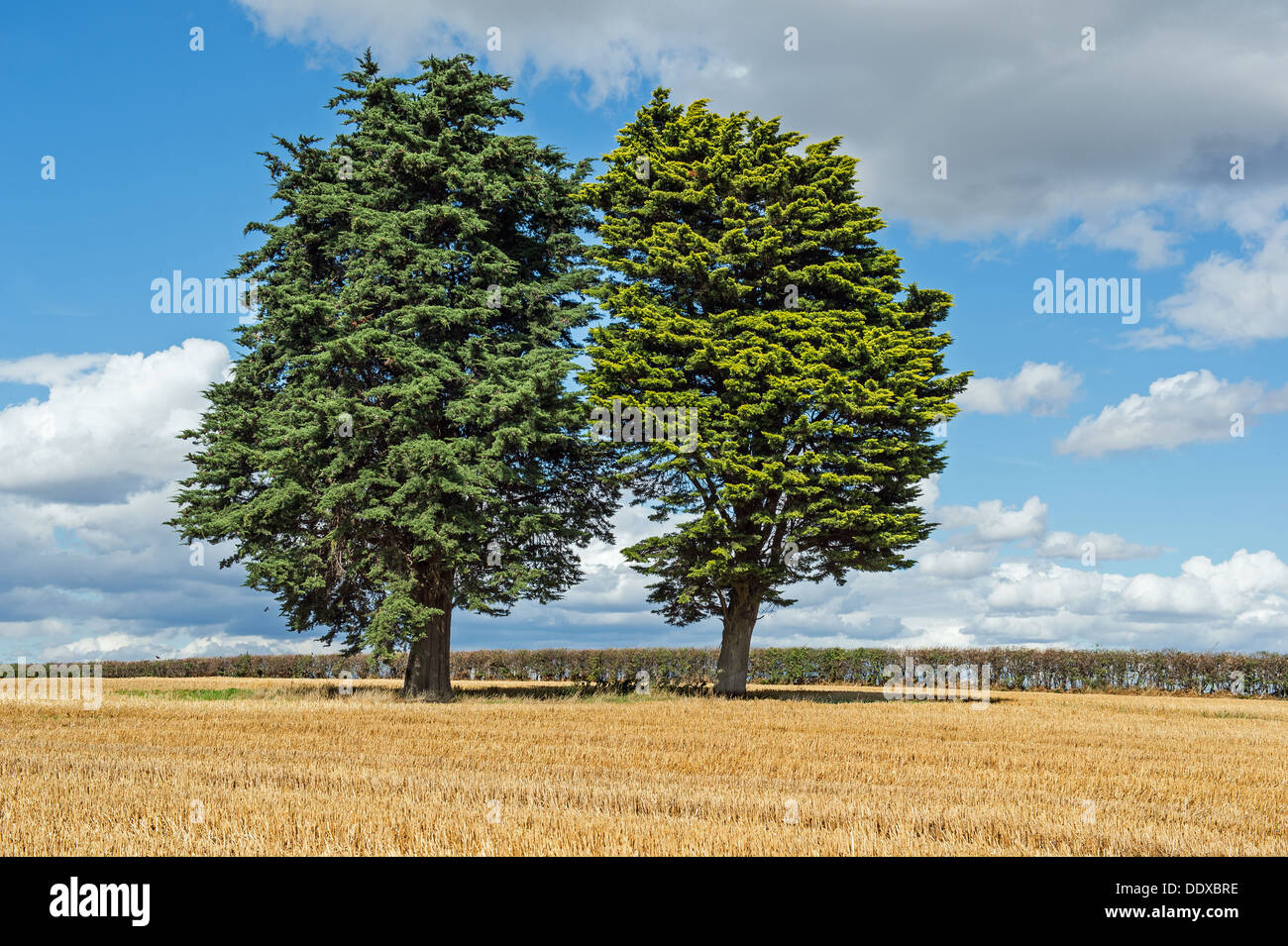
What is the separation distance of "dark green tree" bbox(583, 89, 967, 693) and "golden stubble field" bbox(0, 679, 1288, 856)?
653 cm

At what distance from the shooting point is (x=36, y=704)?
83.9 feet

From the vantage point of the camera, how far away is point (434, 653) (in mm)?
29859

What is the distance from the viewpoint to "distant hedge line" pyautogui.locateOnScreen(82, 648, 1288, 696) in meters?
44.8

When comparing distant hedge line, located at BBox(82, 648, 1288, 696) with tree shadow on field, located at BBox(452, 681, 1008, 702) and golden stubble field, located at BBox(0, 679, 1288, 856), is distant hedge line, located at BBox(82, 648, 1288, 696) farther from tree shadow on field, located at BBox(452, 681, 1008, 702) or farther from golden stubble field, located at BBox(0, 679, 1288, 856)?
golden stubble field, located at BBox(0, 679, 1288, 856)

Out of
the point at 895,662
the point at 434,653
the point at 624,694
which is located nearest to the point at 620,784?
the point at 434,653

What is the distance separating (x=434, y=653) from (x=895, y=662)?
86.9 feet

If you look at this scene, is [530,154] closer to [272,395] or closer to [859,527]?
[272,395]

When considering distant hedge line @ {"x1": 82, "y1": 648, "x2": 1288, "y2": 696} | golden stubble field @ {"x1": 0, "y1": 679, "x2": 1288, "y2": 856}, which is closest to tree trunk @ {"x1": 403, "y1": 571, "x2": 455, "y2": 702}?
golden stubble field @ {"x1": 0, "y1": 679, "x2": 1288, "y2": 856}

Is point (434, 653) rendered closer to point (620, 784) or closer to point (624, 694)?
point (624, 694)

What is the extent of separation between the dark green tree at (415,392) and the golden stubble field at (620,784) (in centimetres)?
574

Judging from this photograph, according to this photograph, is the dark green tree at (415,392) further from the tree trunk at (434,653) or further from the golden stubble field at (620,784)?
the golden stubble field at (620,784)

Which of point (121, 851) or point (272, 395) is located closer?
point (121, 851)
